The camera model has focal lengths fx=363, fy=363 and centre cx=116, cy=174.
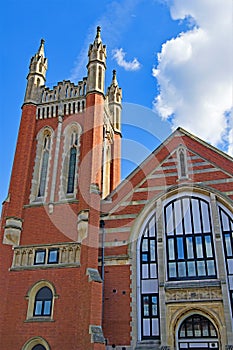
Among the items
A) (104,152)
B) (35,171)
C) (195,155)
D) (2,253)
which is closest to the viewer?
(2,253)

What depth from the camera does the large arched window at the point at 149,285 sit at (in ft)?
53.0

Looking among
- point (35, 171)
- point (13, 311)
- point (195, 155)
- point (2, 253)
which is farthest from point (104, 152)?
point (13, 311)

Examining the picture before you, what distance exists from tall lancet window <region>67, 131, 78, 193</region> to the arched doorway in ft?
30.4

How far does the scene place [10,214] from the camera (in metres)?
19.8

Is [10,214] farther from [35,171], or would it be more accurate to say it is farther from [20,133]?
[20,133]

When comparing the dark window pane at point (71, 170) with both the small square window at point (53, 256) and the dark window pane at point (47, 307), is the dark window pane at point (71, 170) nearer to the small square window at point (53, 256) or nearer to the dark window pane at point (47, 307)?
the small square window at point (53, 256)

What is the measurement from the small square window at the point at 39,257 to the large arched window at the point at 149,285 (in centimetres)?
498

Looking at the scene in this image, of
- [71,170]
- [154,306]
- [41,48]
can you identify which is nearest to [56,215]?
[71,170]

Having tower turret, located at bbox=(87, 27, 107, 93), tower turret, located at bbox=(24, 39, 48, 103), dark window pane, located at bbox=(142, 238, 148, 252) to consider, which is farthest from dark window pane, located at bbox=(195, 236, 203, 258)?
tower turret, located at bbox=(24, 39, 48, 103)

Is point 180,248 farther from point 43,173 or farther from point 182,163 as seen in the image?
point 43,173

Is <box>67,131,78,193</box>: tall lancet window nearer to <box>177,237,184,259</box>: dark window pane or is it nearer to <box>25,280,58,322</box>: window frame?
<box>25,280,58,322</box>: window frame

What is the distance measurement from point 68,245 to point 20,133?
8240 millimetres

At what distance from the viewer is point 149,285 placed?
17.1m

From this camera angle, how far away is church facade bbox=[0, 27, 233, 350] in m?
16.0
